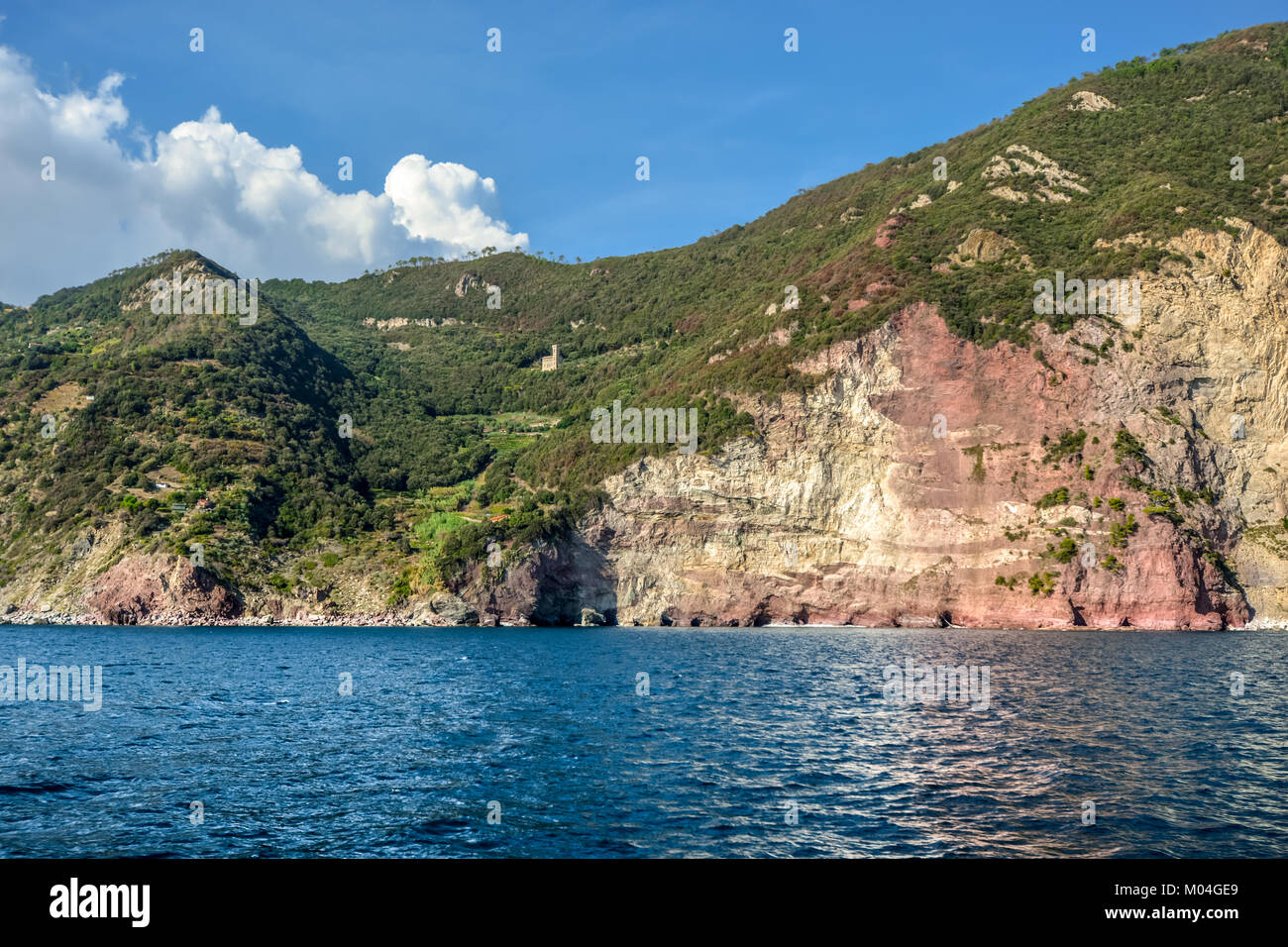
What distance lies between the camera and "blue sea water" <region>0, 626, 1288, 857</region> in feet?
57.5

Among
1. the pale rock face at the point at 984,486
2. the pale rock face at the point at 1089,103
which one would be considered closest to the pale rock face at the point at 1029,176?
the pale rock face at the point at 1089,103

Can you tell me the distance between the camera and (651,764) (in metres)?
23.8

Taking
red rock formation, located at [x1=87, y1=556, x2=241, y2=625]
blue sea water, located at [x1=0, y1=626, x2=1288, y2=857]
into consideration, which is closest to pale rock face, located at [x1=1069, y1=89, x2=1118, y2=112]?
blue sea water, located at [x1=0, y1=626, x2=1288, y2=857]

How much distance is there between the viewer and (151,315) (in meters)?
156

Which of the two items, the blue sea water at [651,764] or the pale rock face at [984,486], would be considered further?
the pale rock face at [984,486]

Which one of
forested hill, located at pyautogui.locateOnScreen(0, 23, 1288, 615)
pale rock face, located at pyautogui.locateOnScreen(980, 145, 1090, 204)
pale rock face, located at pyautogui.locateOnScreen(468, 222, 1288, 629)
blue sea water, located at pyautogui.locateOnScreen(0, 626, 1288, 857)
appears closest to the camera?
blue sea water, located at pyautogui.locateOnScreen(0, 626, 1288, 857)

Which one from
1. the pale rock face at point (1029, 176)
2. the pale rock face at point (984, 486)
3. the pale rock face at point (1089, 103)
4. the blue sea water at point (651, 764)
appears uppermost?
the pale rock face at point (1089, 103)

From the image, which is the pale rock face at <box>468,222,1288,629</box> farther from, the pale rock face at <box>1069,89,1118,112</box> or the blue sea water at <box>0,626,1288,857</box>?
the pale rock face at <box>1069,89,1118,112</box>

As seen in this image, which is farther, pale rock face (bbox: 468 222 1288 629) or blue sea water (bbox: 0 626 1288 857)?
pale rock face (bbox: 468 222 1288 629)

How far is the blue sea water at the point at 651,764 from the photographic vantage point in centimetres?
1752

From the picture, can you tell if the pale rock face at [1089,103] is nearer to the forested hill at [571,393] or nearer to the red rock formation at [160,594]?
the forested hill at [571,393]
